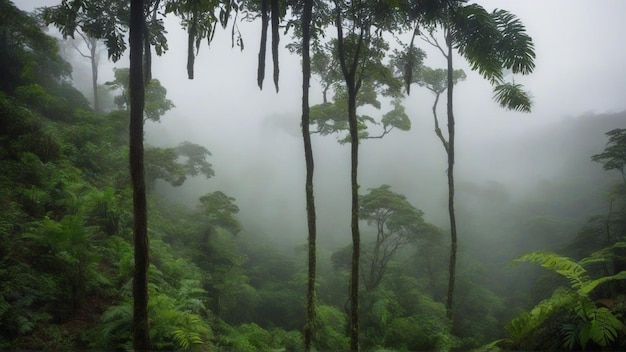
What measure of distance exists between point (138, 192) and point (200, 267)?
32.8 feet

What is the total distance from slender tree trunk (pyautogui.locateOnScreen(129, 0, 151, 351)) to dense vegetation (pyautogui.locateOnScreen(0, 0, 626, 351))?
0.69 meters

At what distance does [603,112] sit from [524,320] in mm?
72325

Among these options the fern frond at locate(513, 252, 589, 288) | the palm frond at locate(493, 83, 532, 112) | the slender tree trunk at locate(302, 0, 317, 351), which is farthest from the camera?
the palm frond at locate(493, 83, 532, 112)

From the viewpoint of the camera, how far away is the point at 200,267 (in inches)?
587

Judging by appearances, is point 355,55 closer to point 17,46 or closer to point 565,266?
point 565,266

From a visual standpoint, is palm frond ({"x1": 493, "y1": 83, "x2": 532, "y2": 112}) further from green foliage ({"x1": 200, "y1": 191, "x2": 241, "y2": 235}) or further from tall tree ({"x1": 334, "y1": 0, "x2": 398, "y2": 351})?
green foliage ({"x1": 200, "y1": 191, "x2": 241, "y2": 235})

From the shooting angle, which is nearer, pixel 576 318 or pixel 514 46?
pixel 576 318

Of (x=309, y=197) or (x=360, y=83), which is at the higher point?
(x=360, y=83)

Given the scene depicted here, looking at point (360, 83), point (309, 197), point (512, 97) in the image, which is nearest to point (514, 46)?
point (512, 97)

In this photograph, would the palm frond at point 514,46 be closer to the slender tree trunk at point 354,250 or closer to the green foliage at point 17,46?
the slender tree trunk at point 354,250

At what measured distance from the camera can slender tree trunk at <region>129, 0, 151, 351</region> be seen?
5.71m

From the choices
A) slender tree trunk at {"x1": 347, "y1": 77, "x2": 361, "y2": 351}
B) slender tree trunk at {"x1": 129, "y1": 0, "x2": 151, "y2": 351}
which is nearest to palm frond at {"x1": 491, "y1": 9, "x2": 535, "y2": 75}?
slender tree trunk at {"x1": 347, "y1": 77, "x2": 361, "y2": 351}

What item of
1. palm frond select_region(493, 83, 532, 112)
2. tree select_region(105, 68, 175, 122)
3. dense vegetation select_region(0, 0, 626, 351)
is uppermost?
tree select_region(105, 68, 175, 122)

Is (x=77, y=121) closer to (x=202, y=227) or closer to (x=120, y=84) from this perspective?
(x=120, y=84)
